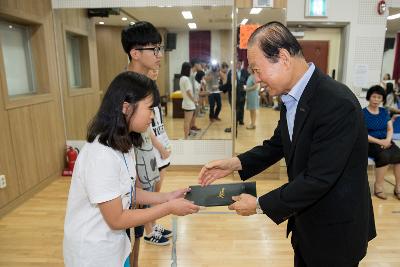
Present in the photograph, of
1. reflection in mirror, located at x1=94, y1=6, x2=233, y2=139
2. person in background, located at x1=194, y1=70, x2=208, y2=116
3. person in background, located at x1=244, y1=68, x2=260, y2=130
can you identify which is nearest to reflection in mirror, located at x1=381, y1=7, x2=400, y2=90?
person in background, located at x1=244, y1=68, x2=260, y2=130

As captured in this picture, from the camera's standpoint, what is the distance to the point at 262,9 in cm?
355

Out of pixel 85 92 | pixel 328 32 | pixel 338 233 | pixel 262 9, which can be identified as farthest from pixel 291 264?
pixel 85 92

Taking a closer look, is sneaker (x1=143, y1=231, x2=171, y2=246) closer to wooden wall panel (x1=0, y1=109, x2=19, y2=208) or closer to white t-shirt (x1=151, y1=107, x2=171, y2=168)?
white t-shirt (x1=151, y1=107, x2=171, y2=168)

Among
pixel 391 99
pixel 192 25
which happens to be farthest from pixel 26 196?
pixel 391 99

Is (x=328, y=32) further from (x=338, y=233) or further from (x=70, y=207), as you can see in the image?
(x=70, y=207)

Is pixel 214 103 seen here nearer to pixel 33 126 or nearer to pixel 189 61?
pixel 189 61

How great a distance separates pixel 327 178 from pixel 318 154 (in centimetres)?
8

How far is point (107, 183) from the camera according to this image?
102 cm

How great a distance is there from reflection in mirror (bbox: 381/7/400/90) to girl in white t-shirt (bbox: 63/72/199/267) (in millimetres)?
4071

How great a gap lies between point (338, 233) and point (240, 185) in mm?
529

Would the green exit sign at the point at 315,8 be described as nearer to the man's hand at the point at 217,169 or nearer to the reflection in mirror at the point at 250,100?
the reflection in mirror at the point at 250,100

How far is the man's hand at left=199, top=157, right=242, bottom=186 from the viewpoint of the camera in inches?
60.1

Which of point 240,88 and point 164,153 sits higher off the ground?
point 240,88

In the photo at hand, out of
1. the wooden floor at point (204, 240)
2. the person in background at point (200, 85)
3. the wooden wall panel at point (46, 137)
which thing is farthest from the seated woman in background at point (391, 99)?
the wooden wall panel at point (46, 137)
